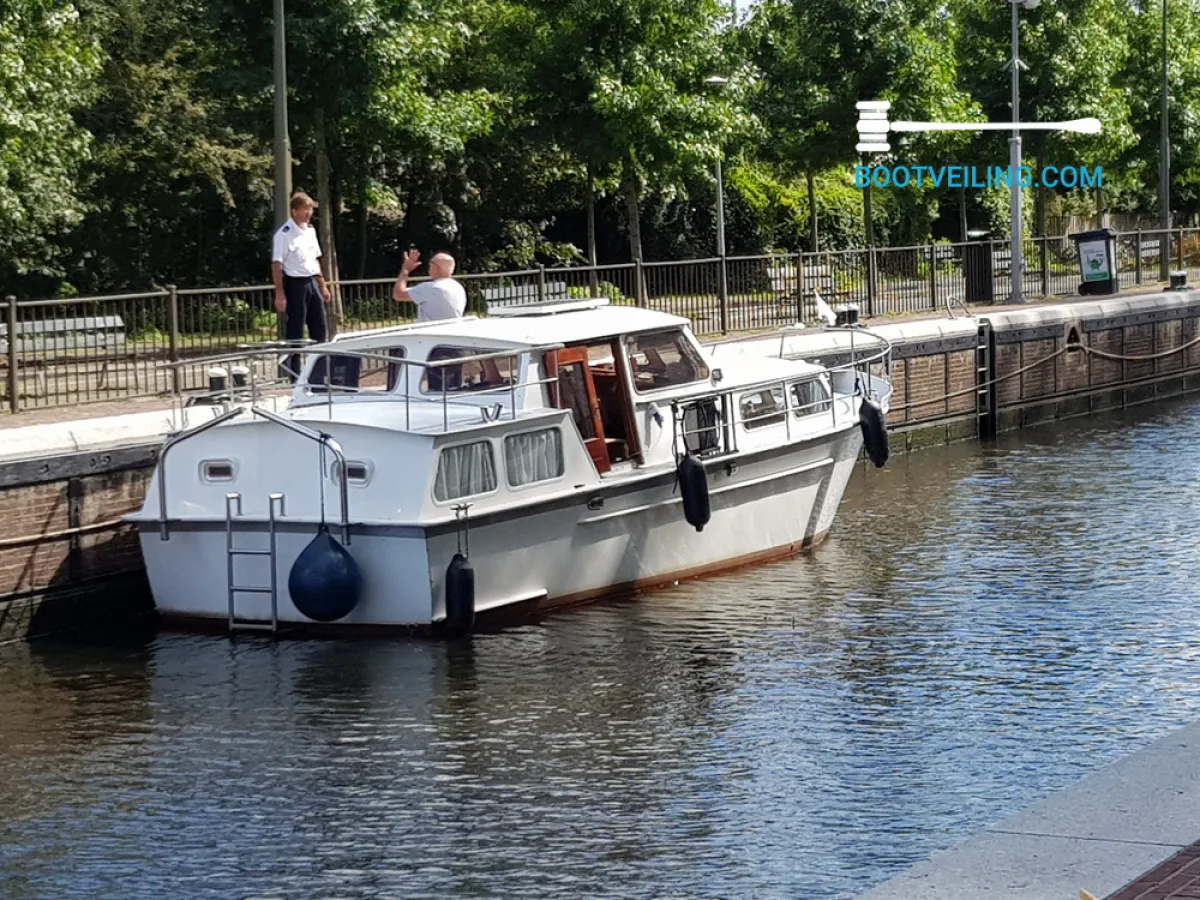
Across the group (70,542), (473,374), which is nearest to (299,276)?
(473,374)

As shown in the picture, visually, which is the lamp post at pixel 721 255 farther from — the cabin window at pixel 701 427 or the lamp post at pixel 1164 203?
the cabin window at pixel 701 427

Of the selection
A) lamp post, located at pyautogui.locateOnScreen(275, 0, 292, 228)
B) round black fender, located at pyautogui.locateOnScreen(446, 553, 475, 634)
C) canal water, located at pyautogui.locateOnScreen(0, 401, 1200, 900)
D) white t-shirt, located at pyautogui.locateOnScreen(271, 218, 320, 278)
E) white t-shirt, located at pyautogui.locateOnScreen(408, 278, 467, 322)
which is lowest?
canal water, located at pyautogui.locateOnScreen(0, 401, 1200, 900)

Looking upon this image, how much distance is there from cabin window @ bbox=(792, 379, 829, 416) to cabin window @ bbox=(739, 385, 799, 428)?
271 mm

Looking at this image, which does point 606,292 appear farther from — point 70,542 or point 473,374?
point 70,542

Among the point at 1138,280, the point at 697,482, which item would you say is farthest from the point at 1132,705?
the point at 1138,280

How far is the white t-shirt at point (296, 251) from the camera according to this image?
18938 mm

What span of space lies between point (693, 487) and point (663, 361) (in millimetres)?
1515

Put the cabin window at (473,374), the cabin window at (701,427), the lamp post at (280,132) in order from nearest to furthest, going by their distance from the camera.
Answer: the cabin window at (473,374), the cabin window at (701,427), the lamp post at (280,132)

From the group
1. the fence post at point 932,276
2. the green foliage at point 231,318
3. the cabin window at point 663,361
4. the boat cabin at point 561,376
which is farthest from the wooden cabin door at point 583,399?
the fence post at point 932,276

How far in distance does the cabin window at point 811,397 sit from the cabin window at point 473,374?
3518mm

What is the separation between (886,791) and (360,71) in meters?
18.9

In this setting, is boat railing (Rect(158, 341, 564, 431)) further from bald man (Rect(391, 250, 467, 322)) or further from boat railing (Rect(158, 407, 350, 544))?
bald man (Rect(391, 250, 467, 322))

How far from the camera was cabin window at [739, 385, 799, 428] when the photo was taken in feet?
60.2

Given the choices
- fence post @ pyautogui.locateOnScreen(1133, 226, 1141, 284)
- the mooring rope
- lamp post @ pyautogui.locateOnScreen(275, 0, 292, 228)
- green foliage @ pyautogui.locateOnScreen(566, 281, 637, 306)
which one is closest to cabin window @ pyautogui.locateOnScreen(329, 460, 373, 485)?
lamp post @ pyautogui.locateOnScreen(275, 0, 292, 228)
